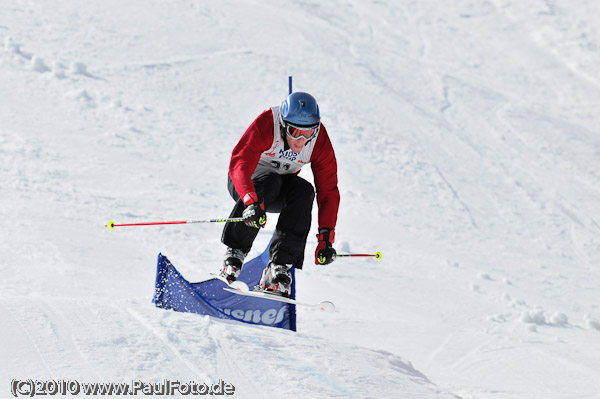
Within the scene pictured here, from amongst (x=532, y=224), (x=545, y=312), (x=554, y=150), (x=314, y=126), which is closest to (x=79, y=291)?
(x=314, y=126)

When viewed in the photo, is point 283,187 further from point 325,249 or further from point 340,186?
point 340,186

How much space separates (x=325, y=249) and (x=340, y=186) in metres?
7.34

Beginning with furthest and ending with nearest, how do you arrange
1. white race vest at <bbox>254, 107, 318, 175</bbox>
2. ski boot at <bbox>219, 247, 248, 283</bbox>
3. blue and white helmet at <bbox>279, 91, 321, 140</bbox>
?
1. ski boot at <bbox>219, 247, 248, 283</bbox>
2. white race vest at <bbox>254, 107, 318, 175</bbox>
3. blue and white helmet at <bbox>279, 91, 321, 140</bbox>

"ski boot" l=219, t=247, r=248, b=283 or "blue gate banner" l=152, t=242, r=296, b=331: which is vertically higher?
"ski boot" l=219, t=247, r=248, b=283

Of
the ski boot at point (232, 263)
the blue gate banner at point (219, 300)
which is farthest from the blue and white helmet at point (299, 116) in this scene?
the blue gate banner at point (219, 300)

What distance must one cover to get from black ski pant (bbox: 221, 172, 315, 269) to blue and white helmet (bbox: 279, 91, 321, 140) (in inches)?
18.6

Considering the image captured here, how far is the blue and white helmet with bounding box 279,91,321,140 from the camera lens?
200 inches

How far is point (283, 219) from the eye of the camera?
5.51 metres

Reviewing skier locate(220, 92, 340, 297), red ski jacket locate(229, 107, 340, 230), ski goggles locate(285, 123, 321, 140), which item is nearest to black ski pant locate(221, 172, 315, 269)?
skier locate(220, 92, 340, 297)

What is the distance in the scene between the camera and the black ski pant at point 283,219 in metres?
5.40

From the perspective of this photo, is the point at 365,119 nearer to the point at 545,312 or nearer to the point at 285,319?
the point at 545,312

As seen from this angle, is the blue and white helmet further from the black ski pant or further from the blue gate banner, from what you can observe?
the blue gate banner

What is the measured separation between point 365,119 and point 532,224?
4.60 metres
